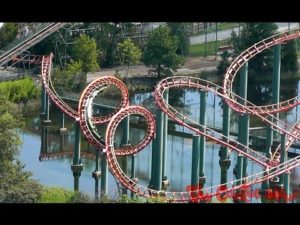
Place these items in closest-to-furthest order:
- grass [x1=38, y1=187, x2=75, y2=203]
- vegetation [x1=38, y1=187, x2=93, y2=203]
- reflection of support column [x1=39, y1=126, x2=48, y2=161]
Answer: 1. vegetation [x1=38, y1=187, x2=93, y2=203]
2. grass [x1=38, y1=187, x2=75, y2=203]
3. reflection of support column [x1=39, y1=126, x2=48, y2=161]

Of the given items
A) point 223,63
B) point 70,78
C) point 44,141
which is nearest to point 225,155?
point 44,141

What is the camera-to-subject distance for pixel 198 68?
2197 cm

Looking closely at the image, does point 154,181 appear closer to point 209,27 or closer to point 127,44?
point 127,44

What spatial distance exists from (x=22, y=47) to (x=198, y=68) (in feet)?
18.3

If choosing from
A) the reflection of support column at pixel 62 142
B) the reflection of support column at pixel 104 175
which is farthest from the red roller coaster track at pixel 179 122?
the reflection of support column at pixel 62 142

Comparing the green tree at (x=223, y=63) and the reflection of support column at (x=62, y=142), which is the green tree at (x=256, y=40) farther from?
the reflection of support column at (x=62, y=142)

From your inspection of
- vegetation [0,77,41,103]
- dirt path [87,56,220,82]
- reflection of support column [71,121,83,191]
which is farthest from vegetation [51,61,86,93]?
reflection of support column [71,121,83,191]

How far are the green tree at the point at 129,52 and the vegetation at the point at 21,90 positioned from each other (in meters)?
3.17

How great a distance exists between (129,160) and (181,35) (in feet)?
32.6

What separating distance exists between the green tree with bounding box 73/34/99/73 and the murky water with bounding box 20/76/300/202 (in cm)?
237

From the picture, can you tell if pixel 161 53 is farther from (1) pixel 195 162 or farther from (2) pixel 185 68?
(1) pixel 195 162

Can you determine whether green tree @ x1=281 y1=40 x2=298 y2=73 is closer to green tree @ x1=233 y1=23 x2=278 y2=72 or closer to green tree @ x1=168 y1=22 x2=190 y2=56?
green tree @ x1=233 y1=23 x2=278 y2=72

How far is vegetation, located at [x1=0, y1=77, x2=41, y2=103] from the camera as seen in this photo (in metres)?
17.5
